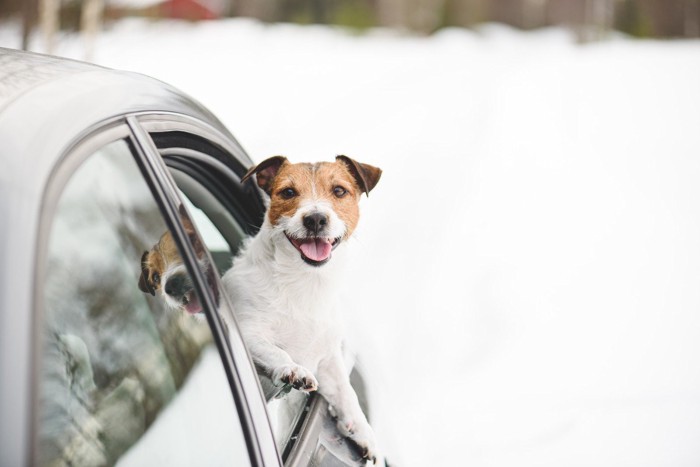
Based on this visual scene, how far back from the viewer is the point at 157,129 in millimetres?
2023

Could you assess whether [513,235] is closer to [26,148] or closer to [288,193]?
[288,193]

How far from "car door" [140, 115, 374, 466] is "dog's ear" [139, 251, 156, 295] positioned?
1.00ft

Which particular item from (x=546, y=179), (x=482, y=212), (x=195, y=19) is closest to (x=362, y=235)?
(x=482, y=212)

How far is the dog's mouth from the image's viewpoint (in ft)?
8.45

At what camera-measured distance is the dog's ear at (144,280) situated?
1970mm

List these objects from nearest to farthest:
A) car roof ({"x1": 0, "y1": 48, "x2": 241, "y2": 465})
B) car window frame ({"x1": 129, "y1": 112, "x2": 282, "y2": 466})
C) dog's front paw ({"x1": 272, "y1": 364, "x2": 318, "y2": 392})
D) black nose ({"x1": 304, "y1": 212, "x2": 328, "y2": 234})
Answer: car roof ({"x1": 0, "y1": 48, "x2": 241, "y2": 465}), car window frame ({"x1": 129, "y1": 112, "x2": 282, "y2": 466}), dog's front paw ({"x1": 272, "y1": 364, "x2": 318, "y2": 392}), black nose ({"x1": 304, "y1": 212, "x2": 328, "y2": 234})

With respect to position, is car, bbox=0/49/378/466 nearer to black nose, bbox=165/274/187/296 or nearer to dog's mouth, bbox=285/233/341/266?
black nose, bbox=165/274/187/296

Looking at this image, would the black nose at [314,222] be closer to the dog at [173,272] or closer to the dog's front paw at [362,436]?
the dog at [173,272]

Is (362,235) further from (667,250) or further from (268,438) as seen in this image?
(268,438)

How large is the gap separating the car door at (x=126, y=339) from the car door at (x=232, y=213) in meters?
0.18

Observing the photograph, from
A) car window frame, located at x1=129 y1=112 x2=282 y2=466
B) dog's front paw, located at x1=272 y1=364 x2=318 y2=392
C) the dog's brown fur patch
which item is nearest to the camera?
car window frame, located at x1=129 y1=112 x2=282 y2=466

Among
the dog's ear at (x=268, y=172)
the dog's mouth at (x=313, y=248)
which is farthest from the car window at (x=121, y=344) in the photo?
the dog's ear at (x=268, y=172)

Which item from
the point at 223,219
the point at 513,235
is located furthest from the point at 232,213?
the point at 513,235

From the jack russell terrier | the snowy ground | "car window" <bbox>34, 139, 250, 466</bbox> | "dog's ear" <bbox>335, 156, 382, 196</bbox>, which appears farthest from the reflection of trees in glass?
the snowy ground
